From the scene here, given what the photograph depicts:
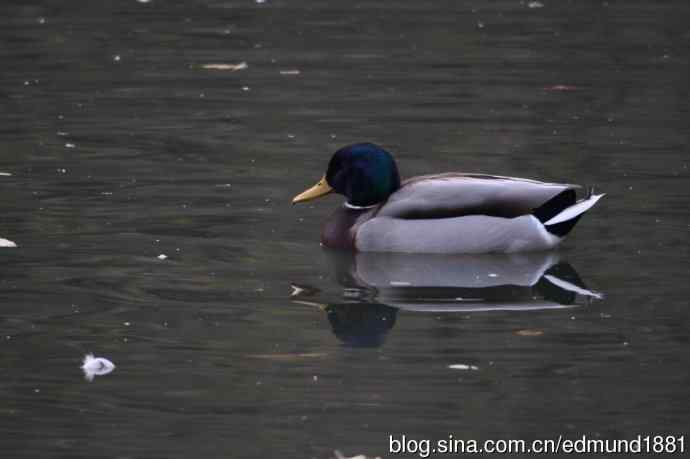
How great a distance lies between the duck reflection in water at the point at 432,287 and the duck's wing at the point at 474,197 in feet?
0.89

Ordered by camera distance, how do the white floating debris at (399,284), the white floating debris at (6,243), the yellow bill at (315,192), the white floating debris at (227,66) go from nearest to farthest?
the white floating debris at (399,284) → the white floating debris at (6,243) → the yellow bill at (315,192) → the white floating debris at (227,66)

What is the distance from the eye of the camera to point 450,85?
16.8 m

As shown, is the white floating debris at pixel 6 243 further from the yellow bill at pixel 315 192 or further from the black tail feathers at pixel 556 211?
the black tail feathers at pixel 556 211

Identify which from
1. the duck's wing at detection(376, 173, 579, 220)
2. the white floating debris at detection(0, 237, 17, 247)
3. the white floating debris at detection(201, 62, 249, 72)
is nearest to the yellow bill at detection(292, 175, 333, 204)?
the duck's wing at detection(376, 173, 579, 220)

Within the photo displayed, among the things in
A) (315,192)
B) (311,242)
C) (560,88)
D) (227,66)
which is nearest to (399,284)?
(311,242)

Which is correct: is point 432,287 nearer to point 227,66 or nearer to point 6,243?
point 6,243

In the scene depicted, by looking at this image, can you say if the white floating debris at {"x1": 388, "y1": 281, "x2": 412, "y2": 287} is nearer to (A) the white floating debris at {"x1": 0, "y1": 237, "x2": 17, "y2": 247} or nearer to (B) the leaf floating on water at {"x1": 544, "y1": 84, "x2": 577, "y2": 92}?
(A) the white floating debris at {"x1": 0, "y1": 237, "x2": 17, "y2": 247}

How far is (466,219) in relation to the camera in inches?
441

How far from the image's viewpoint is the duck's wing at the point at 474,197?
36.7ft

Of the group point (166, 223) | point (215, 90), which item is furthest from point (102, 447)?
point (215, 90)

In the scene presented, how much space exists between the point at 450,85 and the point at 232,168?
13.1 feet

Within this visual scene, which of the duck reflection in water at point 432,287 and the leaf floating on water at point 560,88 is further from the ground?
the leaf floating on water at point 560,88

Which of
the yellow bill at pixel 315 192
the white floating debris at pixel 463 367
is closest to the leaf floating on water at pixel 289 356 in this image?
the white floating debris at pixel 463 367

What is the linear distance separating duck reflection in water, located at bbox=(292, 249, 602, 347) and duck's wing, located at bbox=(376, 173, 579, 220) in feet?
0.89
